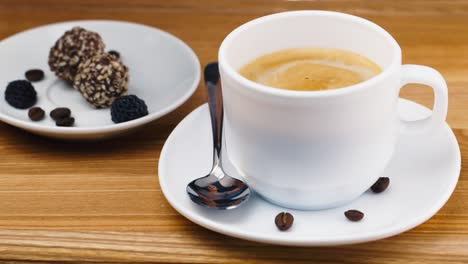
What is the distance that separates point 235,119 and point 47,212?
0.27 metres

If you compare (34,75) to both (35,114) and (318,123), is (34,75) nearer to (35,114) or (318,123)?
(35,114)

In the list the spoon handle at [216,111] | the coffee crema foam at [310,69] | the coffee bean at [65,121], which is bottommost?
the coffee bean at [65,121]

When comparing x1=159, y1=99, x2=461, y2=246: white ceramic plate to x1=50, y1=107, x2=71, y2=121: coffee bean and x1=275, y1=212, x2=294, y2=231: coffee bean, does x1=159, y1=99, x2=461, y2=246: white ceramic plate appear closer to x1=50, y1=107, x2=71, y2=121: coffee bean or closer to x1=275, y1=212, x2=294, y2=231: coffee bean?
x1=275, y1=212, x2=294, y2=231: coffee bean

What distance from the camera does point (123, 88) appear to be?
1185 millimetres

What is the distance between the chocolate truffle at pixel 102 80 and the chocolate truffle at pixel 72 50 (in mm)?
62

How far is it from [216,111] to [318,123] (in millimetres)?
181

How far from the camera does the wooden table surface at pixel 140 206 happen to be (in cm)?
83

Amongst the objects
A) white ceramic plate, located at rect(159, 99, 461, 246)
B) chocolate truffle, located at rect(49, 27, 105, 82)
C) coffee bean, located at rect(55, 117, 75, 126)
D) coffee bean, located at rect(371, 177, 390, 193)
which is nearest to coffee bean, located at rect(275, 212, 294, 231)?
white ceramic plate, located at rect(159, 99, 461, 246)

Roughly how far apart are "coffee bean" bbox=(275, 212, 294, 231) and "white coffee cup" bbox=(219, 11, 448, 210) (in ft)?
0.08

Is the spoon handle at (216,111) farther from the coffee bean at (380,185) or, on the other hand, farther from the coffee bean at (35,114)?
the coffee bean at (35,114)

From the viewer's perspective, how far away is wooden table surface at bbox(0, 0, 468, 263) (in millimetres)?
834

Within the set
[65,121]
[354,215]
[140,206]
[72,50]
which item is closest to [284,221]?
[354,215]

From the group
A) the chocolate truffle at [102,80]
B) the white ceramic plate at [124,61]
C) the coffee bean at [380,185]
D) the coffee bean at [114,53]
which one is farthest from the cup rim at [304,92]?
the coffee bean at [114,53]

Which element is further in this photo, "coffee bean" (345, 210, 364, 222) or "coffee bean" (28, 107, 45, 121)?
"coffee bean" (28, 107, 45, 121)
